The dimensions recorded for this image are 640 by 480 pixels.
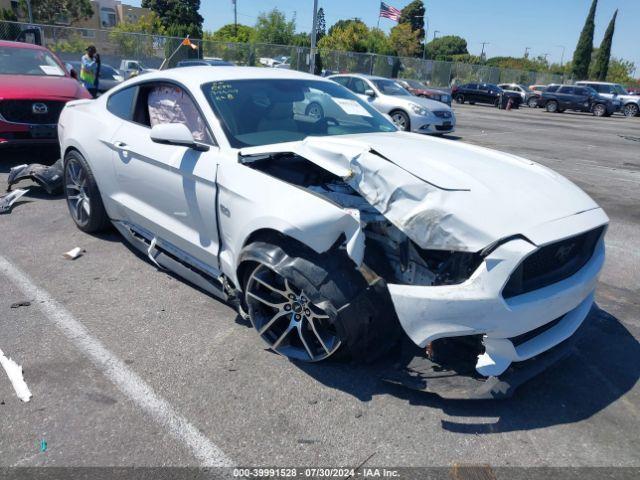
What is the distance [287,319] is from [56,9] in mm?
61673

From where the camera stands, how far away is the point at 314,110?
4098 millimetres

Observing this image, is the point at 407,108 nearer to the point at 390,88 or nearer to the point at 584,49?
the point at 390,88

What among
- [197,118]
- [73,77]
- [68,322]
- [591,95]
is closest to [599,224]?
[197,118]

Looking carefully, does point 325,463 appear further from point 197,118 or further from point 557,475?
point 197,118

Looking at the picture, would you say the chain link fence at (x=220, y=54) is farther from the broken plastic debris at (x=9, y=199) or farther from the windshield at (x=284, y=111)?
the windshield at (x=284, y=111)

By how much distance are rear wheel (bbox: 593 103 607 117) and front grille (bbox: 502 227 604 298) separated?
1225 inches

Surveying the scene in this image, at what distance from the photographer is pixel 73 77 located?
915 centimetres

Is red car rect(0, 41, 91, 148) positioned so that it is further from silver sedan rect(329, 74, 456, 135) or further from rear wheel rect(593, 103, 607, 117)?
rear wheel rect(593, 103, 607, 117)

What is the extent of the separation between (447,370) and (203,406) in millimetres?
1380

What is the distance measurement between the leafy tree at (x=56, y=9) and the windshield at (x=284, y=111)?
5767 cm

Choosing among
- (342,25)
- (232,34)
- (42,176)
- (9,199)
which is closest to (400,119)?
(42,176)

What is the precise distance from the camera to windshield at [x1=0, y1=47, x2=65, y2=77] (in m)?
8.39

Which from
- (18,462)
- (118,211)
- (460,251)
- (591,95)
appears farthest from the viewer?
(591,95)

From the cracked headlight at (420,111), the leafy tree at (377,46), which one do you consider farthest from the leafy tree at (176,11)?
the cracked headlight at (420,111)
